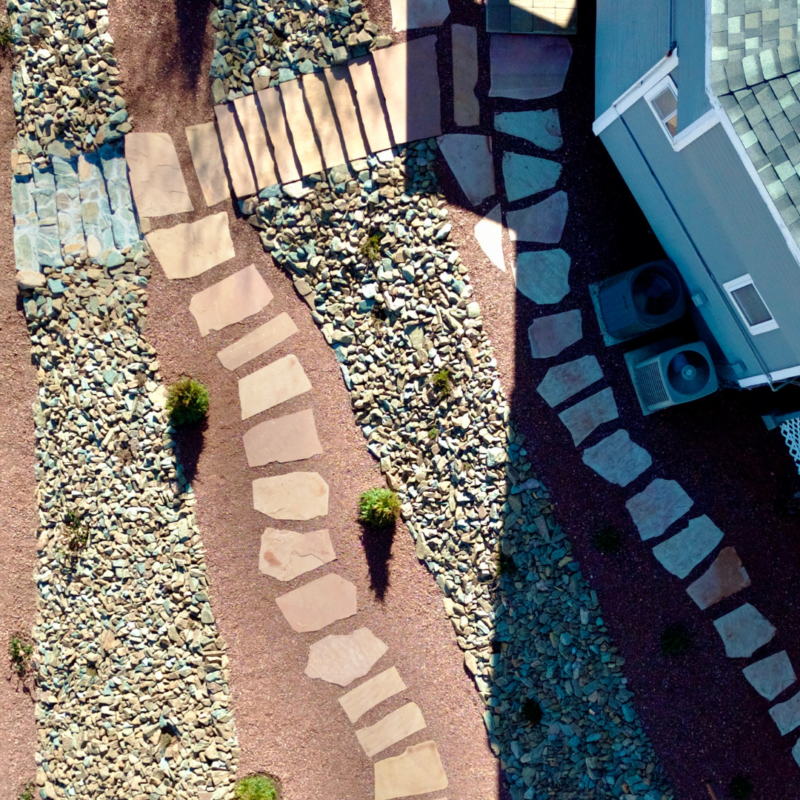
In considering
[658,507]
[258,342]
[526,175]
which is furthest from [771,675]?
[258,342]

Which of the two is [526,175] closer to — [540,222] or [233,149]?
[540,222]

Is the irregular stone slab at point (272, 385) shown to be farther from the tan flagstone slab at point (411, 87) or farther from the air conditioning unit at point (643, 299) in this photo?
the air conditioning unit at point (643, 299)

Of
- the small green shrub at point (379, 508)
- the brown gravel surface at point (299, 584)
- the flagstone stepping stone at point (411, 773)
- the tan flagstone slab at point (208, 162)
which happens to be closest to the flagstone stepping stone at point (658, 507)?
the brown gravel surface at point (299, 584)

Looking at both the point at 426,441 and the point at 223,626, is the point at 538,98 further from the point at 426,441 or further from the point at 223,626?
the point at 223,626

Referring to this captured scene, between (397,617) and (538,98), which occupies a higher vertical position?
(538,98)

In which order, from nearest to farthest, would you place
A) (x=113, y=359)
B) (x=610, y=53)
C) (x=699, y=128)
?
(x=699, y=128)
(x=610, y=53)
(x=113, y=359)

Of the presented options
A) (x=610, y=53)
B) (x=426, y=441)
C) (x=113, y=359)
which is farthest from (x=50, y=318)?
(x=610, y=53)
